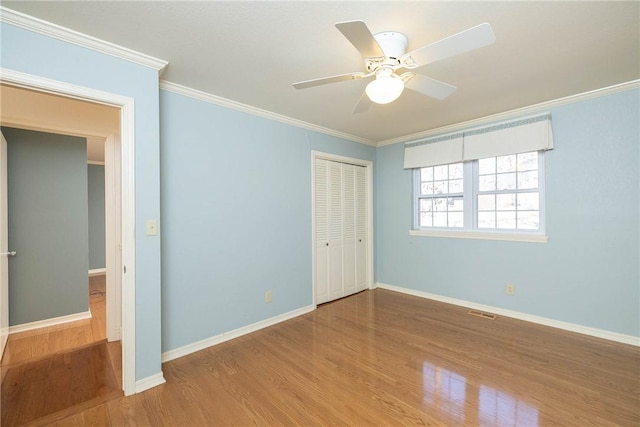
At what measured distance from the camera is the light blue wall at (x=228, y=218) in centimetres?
253

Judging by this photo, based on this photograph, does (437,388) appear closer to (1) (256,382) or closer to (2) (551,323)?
(1) (256,382)

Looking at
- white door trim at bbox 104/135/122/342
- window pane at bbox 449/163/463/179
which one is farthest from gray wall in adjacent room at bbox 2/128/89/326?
window pane at bbox 449/163/463/179

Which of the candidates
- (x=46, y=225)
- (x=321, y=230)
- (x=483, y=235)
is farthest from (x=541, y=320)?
(x=46, y=225)

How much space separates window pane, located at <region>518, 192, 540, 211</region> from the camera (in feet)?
10.6

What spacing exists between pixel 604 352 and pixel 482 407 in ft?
5.28

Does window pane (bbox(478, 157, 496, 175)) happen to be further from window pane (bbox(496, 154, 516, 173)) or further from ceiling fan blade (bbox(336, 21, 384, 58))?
ceiling fan blade (bbox(336, 21, 384, 58))

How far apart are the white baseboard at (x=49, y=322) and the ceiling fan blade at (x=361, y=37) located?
426 cm

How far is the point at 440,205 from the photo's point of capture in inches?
160

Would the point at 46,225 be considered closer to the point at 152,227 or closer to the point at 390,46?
the point at 152,227

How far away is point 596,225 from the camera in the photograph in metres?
2.81

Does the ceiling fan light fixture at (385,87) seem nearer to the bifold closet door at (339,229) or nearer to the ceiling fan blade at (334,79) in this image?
the ceiling fan blade at (334,79)

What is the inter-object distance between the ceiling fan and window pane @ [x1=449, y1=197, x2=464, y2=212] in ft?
7.25

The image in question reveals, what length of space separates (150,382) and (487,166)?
4.17m

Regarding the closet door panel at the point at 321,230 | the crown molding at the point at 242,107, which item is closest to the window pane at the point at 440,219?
the closet door panel at the point at 321,230
